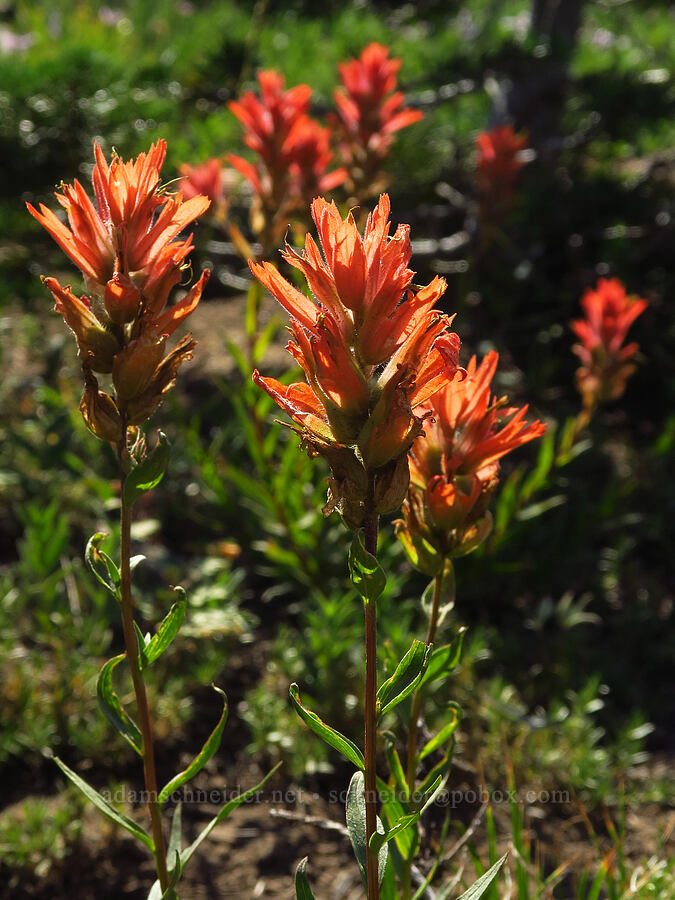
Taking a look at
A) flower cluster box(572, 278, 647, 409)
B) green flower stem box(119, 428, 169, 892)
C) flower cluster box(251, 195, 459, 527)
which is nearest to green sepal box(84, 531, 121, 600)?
green flower stem box(119, 428, 169, 892)

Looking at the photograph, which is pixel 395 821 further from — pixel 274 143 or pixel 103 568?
pixel 274 143

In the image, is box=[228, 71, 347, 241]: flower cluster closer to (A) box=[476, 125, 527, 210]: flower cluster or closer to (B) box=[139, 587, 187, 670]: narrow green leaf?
(A) box=[476, 125, 527, 210]: flower cluster

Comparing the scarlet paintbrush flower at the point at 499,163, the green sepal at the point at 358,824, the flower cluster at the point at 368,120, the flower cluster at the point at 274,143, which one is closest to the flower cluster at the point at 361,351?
the green sepal at the point at 358,824

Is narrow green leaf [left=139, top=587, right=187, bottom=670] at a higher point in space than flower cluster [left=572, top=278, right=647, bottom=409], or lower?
lower

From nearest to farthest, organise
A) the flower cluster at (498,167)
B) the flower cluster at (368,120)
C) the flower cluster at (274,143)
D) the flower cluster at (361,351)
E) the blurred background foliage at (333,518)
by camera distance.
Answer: the flower cluster at (361,351) < the blurred background foliage at (333,518) < the flower cluster at (274,143) < the flower cluster at (368,120) < the flower cluster at (498,167)

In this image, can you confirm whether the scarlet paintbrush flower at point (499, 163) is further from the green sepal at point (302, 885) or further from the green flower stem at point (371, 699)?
the green sepal at point (302, 885)

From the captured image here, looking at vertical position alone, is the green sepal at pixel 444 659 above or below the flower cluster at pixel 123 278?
below

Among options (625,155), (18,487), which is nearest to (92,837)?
(18,487)
